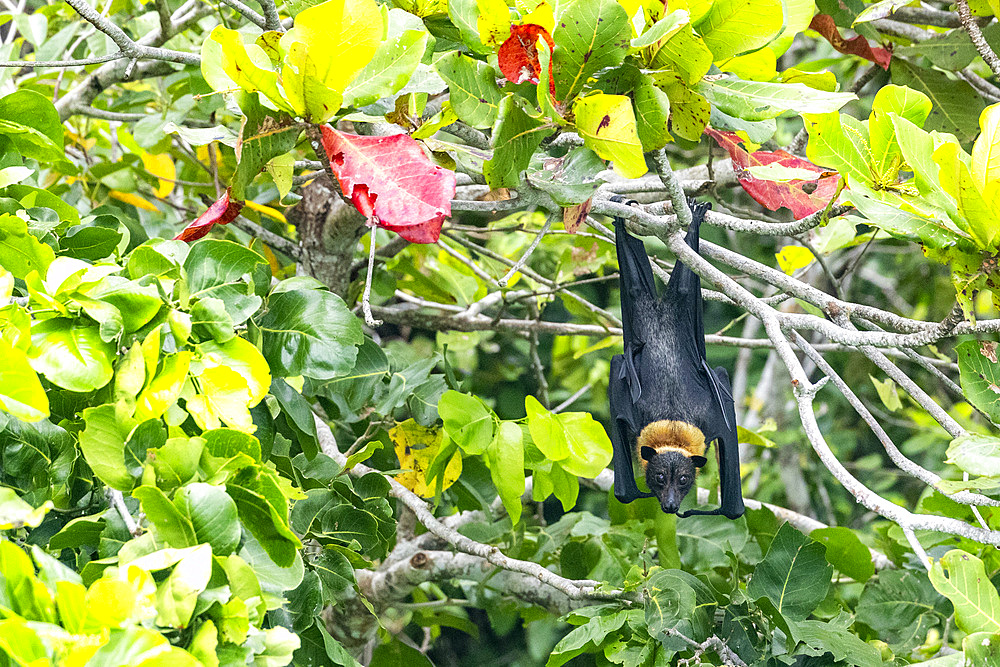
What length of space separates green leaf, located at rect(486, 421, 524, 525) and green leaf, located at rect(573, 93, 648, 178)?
1.77 feet

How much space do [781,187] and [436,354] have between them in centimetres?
83

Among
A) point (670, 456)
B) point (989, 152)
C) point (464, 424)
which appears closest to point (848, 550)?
point (670, 456)

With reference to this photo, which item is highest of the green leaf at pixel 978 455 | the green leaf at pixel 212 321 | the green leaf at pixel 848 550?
the green leaf at pixel 212 321

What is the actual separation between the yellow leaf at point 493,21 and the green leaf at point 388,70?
9cm

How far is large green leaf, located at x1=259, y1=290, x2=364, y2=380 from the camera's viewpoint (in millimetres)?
1114

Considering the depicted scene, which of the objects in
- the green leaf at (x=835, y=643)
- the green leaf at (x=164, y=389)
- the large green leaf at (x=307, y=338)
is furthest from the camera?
the green leaf at (x=835, y=643)

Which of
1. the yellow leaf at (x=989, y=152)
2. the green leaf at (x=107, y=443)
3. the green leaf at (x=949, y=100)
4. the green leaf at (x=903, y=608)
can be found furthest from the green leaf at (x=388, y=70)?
the green leaf at (x=903, y=608)

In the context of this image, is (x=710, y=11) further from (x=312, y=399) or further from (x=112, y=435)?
(x=312, y=399)

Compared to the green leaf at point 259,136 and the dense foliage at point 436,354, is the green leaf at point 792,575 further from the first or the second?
the green leaf at point 259,136

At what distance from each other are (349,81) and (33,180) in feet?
2.79

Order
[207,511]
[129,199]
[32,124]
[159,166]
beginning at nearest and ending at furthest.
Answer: [207,511]
[32,124]
[129,199]
[159,166]

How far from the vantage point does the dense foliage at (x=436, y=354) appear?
80 centimetres

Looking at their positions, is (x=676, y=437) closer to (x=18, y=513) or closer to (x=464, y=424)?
(x=464, y=424)

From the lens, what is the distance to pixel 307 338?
112 centimetres
